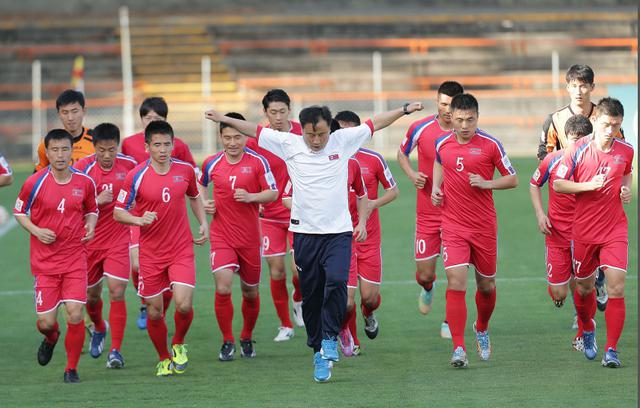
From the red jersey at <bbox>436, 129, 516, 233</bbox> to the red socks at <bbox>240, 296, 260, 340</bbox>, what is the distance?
5.71 ft

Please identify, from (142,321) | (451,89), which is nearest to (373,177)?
(451,89)

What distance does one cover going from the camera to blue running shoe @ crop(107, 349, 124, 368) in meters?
8.81

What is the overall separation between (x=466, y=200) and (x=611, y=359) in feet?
5.19

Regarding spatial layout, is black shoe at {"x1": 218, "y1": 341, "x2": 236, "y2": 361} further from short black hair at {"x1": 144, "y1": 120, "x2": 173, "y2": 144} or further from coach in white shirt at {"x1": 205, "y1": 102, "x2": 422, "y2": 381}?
short black hair at {"x1": 144, "y1": 120, "x2": 173, "y2": 144}

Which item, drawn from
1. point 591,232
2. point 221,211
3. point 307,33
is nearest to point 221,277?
point 221,211

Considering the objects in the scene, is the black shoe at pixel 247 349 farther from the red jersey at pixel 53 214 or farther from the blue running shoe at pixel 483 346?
the blue running shoe at pixel 483 346

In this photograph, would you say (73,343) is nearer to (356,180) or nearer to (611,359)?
(356,180)

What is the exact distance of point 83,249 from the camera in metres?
8.53

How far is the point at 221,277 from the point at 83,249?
45.7 inches

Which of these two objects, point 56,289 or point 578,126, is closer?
point 56,289

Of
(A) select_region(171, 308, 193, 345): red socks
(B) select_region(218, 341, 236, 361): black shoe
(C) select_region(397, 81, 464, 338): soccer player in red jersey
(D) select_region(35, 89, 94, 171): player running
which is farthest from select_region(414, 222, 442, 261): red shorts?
(D) select_region(35, 89, 94, 171): player running

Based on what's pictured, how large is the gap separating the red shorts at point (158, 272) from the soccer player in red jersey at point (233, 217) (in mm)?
537

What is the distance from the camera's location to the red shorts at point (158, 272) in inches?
337

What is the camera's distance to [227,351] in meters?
9.10
